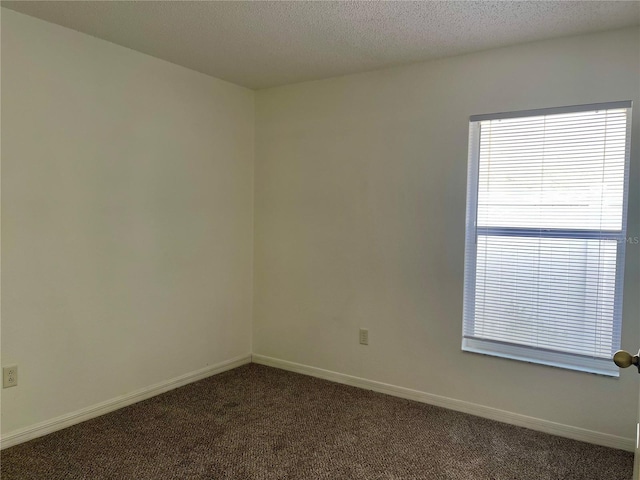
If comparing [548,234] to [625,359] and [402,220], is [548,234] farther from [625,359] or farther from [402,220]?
[625,359]

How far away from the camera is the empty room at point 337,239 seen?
2.43 meters

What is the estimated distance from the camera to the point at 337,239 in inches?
138

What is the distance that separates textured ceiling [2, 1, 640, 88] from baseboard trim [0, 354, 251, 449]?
229 cm

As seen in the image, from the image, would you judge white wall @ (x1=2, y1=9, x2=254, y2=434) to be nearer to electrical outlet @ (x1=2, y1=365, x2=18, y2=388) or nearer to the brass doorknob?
electrical outlet @ (x1=2, y1=365, x2=18, y2=388)

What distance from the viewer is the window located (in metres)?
2.55

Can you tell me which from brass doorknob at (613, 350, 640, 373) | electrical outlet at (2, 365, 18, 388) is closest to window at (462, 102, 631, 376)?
brass doorknob at (613, 350, 640, 373)

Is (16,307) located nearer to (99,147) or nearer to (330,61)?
(99,147)

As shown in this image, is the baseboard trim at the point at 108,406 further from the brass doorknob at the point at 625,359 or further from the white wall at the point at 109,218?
the brass doorknob at the point at 625,359

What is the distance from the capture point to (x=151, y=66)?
309 cm

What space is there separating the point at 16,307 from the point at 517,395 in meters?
2.98

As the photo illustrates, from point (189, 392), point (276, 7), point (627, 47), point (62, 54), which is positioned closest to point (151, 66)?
point (62, 54)

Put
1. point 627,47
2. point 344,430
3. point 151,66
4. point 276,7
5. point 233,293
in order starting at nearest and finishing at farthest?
1. point 276,7
2. point 627,47
3. point 344,430
4. point 151,66
5. point 233,293

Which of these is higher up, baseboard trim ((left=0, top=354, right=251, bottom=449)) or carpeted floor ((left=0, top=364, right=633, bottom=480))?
baseboard trim ((left=0, top=354, right=251, bottom=449))

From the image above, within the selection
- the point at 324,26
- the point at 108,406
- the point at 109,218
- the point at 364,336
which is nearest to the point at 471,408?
the point at 364,336
